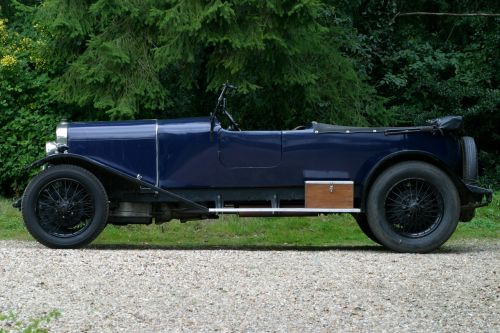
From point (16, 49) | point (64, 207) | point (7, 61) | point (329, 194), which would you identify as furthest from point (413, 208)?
point (16, 49)

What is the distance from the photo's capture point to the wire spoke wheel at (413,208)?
10.5m

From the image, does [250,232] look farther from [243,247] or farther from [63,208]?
[63,208]

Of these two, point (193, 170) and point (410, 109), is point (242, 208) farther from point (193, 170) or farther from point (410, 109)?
point (410, 109)

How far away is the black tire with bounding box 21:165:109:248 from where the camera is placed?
10414mm

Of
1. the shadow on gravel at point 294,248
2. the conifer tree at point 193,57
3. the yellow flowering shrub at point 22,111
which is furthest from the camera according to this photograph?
the yellow flowering shrub at point 22,111

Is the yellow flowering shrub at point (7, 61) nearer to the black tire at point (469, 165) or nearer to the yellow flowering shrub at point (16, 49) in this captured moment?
the yellow flowering shrub at point (16, 49)

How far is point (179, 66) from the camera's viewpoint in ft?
51.1

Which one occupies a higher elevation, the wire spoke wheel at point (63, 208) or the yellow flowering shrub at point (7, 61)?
the yellow flowering shrub at point (7, 61)

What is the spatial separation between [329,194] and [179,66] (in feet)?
18.5

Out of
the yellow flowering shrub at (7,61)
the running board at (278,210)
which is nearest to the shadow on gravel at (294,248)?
the running board at (278,210)

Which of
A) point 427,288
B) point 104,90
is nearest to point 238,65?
point 104,90

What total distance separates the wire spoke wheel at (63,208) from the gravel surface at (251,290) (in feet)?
1.30

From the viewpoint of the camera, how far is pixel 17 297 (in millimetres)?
7508

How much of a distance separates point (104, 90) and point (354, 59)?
4998 millimetres
